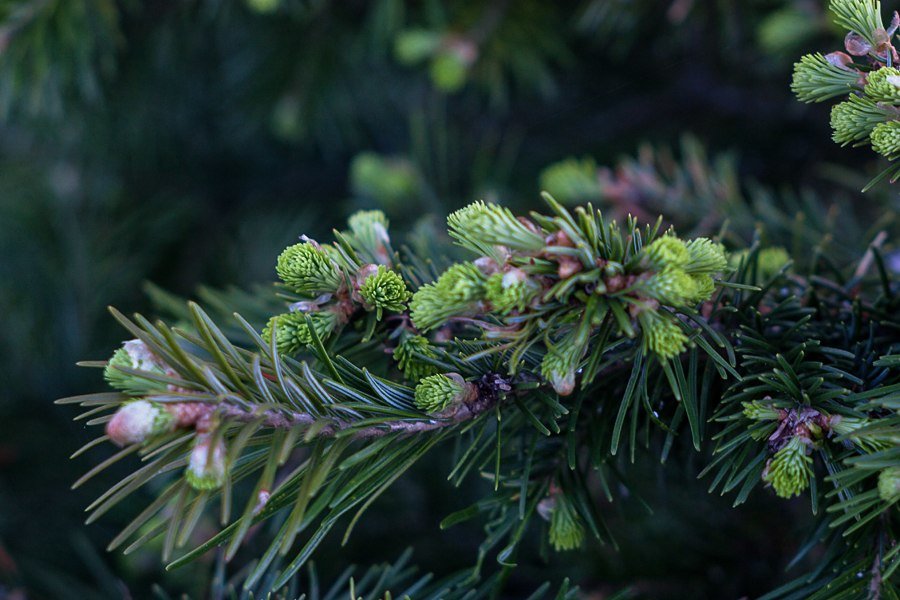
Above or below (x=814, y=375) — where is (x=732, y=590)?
below

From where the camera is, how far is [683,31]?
86cm

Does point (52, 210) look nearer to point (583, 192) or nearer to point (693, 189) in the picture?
point (583, 192)

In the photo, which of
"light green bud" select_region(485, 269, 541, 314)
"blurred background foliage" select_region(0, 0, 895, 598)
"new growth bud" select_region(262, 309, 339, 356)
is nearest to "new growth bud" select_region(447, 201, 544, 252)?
"light green bud" select_region(485, 269, 541, 314)

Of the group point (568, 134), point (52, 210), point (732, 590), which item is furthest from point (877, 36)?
point (52, 210)

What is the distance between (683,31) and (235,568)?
2.60ft

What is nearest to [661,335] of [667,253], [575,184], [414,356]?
[667,253]

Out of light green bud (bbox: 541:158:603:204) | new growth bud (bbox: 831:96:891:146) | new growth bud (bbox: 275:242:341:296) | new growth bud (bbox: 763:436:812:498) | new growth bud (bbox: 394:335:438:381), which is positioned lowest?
new growth bud (bbox: 763:436:812:498)

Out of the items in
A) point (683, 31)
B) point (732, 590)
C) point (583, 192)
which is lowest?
point (732, 590)

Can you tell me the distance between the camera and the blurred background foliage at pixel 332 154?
774 mm

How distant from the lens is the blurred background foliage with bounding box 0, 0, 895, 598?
77cm

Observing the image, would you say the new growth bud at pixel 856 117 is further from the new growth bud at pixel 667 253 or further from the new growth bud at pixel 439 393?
the new growth bud at pixel 439 393

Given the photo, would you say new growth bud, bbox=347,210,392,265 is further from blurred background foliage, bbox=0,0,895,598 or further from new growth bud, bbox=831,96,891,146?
blurred background foliage, bbox=0,0,895,598

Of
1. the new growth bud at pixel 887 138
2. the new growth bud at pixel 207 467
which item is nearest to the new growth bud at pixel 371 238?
the new growth bud at pixel 207 467

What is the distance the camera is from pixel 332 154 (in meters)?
1.11
